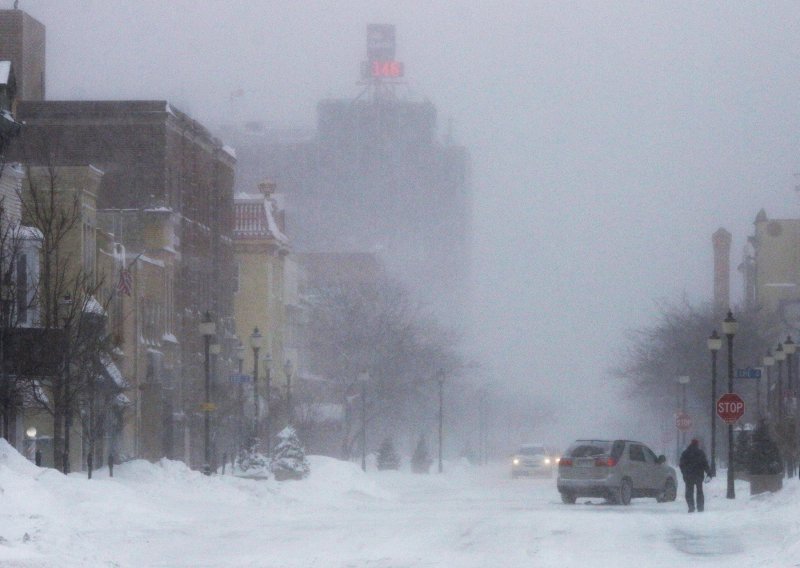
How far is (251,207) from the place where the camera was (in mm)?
87500

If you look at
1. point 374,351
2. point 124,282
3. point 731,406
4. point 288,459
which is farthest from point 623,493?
point 374,351

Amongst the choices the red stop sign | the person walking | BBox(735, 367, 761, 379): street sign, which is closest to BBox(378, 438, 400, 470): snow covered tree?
BBox(735, 367, 761, 379): street sign

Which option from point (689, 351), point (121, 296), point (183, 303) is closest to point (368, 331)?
point (689, 351)

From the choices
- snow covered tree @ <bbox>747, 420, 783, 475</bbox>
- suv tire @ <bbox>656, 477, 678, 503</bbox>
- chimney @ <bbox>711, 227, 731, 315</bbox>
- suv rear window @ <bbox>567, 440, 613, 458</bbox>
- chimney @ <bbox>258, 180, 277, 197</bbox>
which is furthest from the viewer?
chimney @ <bbox>711, 227, 731, 315</bbox>

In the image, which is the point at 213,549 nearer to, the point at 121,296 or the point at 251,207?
the point at 121,296

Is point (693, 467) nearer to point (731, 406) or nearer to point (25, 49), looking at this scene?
point (731, 406)

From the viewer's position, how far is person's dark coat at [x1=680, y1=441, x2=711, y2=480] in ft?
112

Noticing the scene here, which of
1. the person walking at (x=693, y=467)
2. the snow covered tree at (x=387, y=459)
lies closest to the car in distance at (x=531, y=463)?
the snow covered tree at (x=387, y=459)

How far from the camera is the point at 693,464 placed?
1346 inches

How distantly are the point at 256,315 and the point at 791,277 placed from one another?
4390cm

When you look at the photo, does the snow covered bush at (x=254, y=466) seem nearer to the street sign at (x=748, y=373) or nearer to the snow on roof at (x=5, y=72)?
the snow on roof at (x=5, y=72)

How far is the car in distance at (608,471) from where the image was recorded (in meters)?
37.5

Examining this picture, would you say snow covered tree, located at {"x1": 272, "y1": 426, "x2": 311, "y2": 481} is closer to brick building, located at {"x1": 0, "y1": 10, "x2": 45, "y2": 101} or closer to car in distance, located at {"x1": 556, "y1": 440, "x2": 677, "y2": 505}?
car in distance, located at {"x1": 556, "y1": 440, "x2": 677, "y2": 505}

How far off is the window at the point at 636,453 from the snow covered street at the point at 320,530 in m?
1.26
